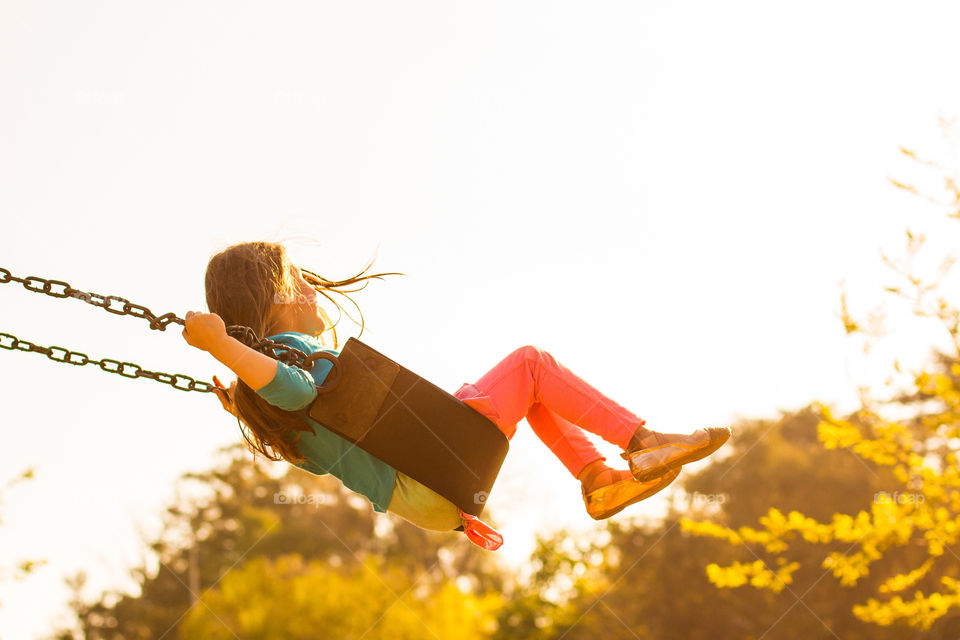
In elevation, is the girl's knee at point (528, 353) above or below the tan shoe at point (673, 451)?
above

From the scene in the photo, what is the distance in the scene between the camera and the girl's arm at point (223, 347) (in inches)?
121

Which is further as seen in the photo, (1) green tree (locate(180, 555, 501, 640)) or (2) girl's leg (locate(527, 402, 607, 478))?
(1) green tree (locate(180, 555, 501, 640))

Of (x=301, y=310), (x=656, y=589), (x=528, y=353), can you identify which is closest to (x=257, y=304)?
(x=301, y=310)

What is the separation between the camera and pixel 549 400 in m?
3.63

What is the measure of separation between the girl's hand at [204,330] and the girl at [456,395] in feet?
1.27

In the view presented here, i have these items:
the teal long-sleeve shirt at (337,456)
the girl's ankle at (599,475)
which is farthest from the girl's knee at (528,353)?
the teal long-sleeve shirt at (337,456)

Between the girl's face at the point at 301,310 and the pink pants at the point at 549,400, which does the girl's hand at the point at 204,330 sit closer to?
the girl's face at the point at 301,310

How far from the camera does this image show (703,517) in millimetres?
22688

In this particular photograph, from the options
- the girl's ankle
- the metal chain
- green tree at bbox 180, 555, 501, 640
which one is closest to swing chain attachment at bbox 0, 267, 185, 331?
the metal chain

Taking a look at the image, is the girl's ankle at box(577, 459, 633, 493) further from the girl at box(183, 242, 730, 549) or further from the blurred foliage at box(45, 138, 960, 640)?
the blurred foliage at box(45, 138, 960, 640)

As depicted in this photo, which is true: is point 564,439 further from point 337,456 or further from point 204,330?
point 204,330

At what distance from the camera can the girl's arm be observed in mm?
3068

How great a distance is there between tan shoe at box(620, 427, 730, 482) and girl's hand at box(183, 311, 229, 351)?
5.02 ft

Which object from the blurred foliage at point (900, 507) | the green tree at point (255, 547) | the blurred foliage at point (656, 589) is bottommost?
the green tree at point (255, 547)
